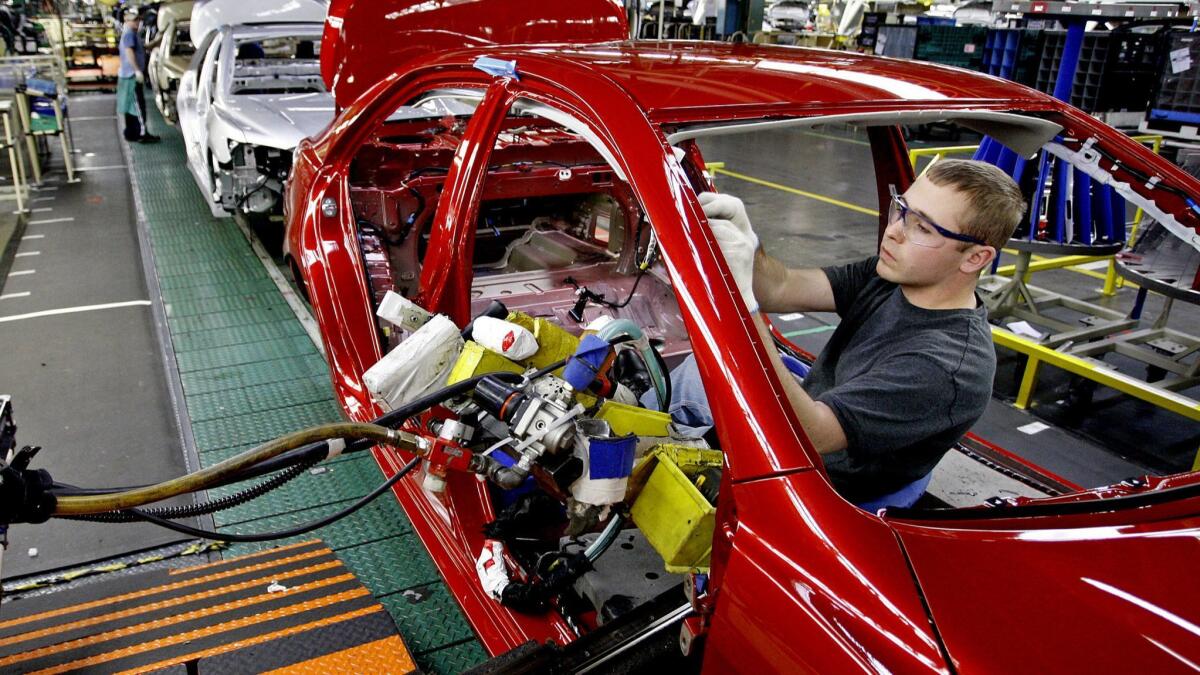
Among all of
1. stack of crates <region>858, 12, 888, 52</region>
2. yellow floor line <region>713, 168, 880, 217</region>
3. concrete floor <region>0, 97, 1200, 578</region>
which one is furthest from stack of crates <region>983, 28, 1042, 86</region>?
concrete floor <region>0, 97, 1200, 578</region>

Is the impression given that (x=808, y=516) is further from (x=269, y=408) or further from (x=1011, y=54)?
(x=1011, y=54)

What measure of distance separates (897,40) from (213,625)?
13713 millimetres

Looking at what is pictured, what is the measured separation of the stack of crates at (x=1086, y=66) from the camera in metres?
6.55

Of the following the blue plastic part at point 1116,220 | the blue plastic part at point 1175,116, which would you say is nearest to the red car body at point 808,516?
the blue plastic part at point 1116,220

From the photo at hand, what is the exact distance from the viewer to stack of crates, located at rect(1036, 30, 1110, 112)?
6547 mm

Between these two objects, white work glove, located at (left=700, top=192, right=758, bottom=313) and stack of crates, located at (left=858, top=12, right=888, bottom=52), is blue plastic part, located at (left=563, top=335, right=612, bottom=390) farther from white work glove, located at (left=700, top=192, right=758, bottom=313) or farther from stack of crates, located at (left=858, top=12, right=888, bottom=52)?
stack of crates, located at (left=858, top=12, right=888, bottom=52)

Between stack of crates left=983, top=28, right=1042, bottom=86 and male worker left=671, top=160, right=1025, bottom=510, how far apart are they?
10658 mm

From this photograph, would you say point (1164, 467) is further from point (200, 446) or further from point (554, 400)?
point (200, 446)

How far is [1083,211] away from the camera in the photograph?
4.34 metres

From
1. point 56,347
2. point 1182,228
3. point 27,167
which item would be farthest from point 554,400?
point 27,167

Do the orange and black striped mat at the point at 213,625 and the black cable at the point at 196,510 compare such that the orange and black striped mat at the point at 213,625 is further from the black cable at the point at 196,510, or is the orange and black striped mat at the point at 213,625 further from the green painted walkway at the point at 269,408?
the black cable at the point at 196,510

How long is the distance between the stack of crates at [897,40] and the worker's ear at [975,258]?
12478 mm

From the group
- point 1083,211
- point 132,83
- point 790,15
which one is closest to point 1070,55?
point 1083,211

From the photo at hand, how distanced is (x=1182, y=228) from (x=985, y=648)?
1518 mm
